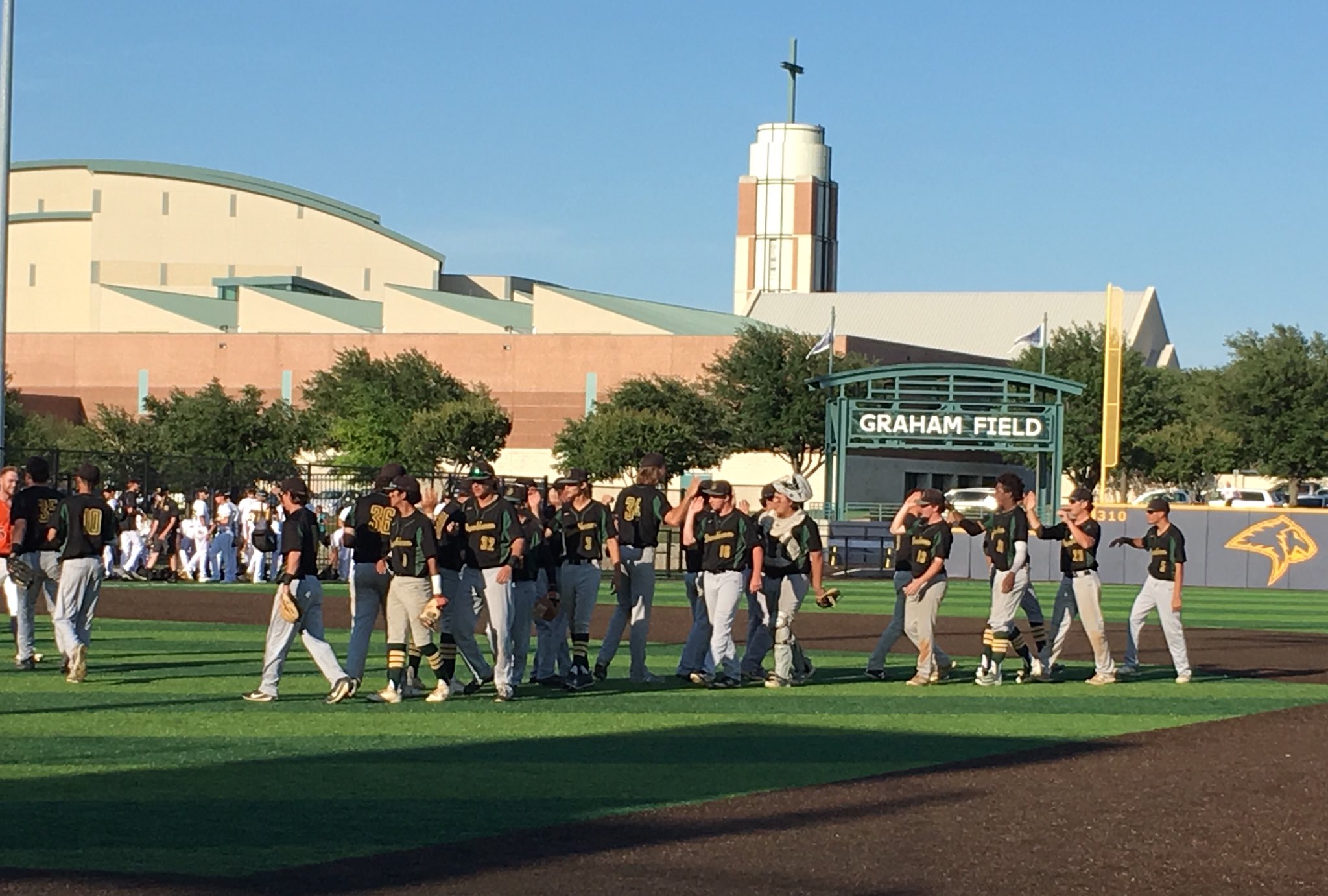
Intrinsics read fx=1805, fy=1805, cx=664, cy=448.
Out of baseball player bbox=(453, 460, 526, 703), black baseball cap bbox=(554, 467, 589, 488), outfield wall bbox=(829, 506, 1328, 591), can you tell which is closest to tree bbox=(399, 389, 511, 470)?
outfield wall bbox=(829, 506, 1328, 591)

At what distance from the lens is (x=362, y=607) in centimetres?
1430

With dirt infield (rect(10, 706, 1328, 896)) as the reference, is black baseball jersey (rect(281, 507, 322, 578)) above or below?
→ above

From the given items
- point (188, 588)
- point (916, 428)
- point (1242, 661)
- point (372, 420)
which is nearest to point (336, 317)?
point (372, 420)

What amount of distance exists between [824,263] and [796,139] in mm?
8713

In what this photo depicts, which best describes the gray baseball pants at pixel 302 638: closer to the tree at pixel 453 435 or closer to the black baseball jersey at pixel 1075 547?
the black baseball jersey at pixel 1075 547

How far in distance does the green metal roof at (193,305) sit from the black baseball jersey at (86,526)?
6915 centimetres

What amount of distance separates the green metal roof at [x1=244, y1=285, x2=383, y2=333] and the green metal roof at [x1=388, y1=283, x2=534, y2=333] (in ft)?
5.83

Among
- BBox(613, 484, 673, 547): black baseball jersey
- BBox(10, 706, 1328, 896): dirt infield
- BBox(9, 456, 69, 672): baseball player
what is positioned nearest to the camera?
BBox(10, 706, 1328, 896): dirt infield

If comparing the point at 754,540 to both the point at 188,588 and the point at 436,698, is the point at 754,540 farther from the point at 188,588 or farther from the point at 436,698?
the point at 188,588

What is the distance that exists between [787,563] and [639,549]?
1.41 meters

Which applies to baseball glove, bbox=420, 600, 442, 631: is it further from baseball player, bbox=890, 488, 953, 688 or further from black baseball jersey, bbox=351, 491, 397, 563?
baseball player, bbox=890, 488, 953, 688

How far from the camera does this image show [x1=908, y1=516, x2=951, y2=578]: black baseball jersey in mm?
16547

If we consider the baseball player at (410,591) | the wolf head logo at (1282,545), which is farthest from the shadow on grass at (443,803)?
the wolf head logo at (1282,545)

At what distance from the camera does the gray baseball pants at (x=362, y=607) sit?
1430 cm
